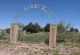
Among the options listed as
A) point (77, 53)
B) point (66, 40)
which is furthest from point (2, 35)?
point (77, 53)

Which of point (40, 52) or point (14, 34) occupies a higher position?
point (14, 34)

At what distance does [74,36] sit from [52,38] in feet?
20.1

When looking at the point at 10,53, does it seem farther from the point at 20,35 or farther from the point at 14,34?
the point at 20,35

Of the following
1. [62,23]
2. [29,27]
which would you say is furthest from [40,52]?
[29,27]

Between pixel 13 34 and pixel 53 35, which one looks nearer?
pixel 53 35

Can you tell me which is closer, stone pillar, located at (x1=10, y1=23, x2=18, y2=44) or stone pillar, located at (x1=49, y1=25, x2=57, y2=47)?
stone pillar, located at (x1=49, y1=25, x2=57, y2=47)

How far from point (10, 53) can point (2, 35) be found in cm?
1361

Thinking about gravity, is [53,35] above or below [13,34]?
below

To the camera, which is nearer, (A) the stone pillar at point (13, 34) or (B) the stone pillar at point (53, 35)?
(B) the stone pillar at point (53, 35)

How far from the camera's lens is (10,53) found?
18.7 m

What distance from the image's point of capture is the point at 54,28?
22.8 metres

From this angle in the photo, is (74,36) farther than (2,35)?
No

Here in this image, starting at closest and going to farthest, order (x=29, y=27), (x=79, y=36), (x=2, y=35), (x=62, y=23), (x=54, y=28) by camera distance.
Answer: (x=54, y=28) → (x=79, y=36) → (x=2, y=35) → (x=62, y=23) → (x=29, y=27)

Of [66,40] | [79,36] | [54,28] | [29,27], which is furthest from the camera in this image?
[29,27]
